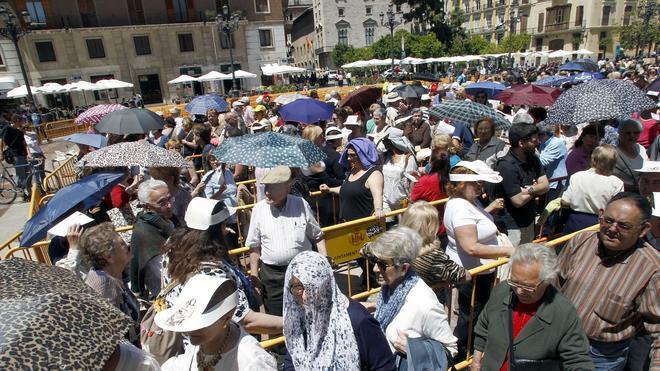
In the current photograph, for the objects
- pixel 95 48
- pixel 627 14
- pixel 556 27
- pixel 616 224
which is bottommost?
pixel 616 224

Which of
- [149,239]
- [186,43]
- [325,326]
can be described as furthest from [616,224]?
[186,43]

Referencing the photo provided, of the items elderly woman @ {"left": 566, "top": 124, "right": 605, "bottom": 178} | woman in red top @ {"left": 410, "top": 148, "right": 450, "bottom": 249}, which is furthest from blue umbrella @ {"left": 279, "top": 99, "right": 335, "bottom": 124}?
elderly woman @ {"left": 566, "top": 124, "right": 605, "bottom": 178}

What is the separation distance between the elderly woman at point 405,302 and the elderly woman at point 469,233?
811 millimetres

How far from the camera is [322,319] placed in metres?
2.03

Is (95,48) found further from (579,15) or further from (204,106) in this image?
(579,15)

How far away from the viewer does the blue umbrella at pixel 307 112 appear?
750 centimetres

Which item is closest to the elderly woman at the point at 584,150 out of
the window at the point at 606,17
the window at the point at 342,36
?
the window at the point at 606,17

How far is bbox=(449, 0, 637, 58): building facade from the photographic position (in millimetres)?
56969

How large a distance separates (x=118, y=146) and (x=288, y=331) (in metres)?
3.28

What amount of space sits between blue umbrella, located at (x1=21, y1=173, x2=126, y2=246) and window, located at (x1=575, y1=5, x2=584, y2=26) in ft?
231

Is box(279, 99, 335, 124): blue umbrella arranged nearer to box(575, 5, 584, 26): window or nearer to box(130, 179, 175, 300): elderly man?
box(130, 179, 175, 300): elderly man

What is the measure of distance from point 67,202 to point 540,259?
3.80 metres

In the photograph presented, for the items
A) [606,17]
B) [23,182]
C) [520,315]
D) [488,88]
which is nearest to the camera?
[520,315]

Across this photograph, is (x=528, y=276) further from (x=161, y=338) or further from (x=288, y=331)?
(x=161, y=338)
